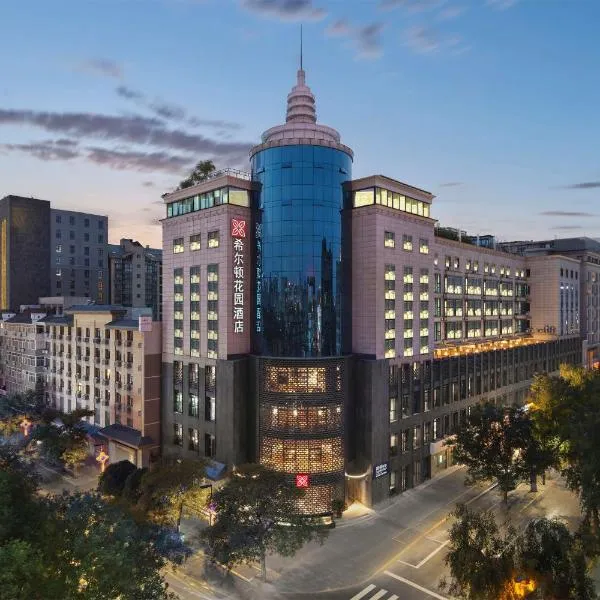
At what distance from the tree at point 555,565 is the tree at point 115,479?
42606 millimetres

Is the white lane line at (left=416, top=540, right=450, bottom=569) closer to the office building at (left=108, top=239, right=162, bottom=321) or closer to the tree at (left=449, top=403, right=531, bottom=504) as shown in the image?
the tree at (left=449, top=403, right=531, bottom=504)

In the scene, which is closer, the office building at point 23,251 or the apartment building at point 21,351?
the apartment building at point 21,351

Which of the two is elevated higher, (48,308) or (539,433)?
(48,308)

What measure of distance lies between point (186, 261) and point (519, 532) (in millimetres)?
52586

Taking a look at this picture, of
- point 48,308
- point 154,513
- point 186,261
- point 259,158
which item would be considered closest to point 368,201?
point 259,158

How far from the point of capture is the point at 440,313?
266ft

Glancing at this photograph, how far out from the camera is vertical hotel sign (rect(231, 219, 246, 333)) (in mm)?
59719

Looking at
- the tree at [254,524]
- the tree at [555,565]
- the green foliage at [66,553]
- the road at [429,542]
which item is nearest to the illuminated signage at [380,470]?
the road at [429,542]

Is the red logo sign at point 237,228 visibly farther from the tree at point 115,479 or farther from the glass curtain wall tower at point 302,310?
the tree at point 115,479

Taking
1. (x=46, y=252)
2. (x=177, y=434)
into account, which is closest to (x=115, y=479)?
(x=177, y=434)

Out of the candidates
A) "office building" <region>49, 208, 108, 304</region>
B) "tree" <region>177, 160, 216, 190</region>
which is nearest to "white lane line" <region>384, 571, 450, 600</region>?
"tree" <region>177, 160, 216, 190</region>

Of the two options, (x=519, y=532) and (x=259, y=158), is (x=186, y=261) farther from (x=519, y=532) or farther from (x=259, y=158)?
(x=519, y=532)

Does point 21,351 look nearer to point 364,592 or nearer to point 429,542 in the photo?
point 364,592

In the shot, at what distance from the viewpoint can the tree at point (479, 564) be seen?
1179 inches
